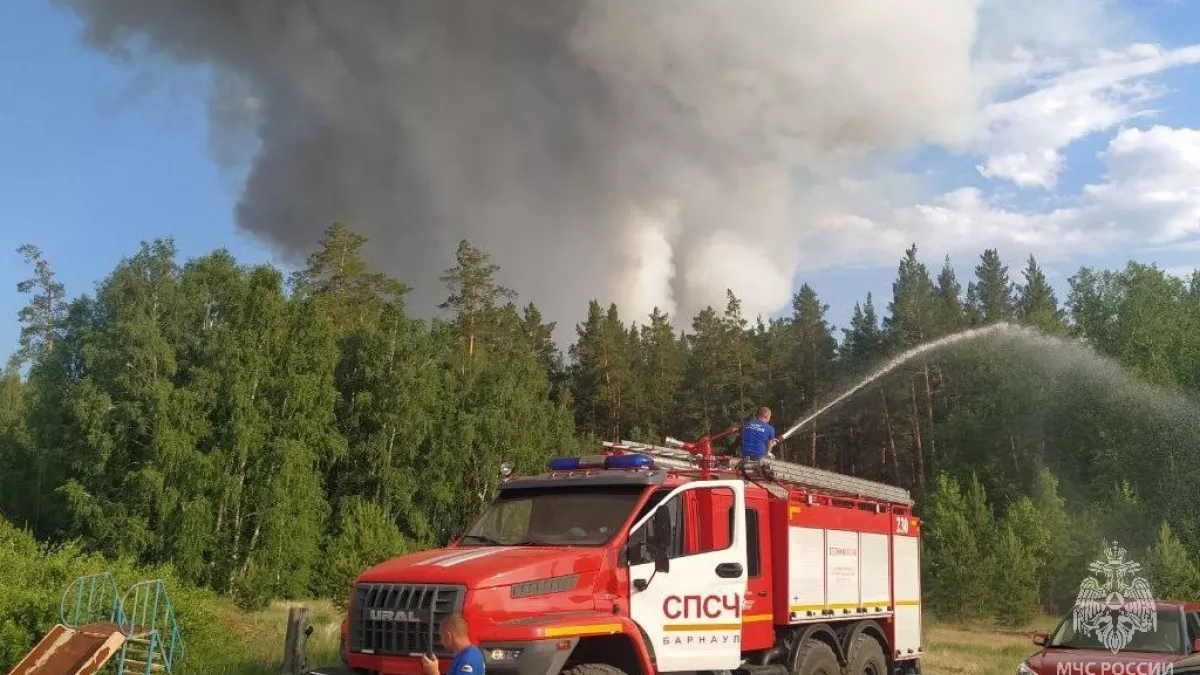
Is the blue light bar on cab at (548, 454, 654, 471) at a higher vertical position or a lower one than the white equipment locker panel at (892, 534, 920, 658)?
higher

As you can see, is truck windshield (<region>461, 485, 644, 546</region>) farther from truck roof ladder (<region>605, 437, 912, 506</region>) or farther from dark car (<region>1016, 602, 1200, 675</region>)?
dark car (<region>1016, 602, 1200, 675</region>)

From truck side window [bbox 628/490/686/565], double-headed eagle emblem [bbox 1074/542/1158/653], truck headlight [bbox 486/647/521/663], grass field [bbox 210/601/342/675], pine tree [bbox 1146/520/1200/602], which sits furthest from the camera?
pine tree [bbox 1146/520/1200/602]

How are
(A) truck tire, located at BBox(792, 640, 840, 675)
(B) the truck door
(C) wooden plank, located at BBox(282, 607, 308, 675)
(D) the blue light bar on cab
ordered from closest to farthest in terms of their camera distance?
(B) the truck door
(D) the blue light bar on cab
(A) truck tire, located at BBox(792, 640, 840, 675)
(C) wooden plank, located at BBox(282, 607, 308, 675)

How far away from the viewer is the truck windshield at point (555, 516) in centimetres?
993

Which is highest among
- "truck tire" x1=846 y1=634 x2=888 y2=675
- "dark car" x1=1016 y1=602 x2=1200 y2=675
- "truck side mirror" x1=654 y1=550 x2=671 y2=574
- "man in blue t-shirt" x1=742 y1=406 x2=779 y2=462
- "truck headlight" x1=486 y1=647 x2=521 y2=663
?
"man in blue t-shirt" x1=742 y1=406 x2=779 y2=462

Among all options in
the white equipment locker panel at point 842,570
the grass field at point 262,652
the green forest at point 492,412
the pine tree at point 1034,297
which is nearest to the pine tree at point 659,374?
the green forest at point 492,412

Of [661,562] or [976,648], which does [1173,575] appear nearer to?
[976,648]

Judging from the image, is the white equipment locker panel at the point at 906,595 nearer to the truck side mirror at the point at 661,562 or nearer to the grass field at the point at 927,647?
the truck side mirror at the point at 661,562

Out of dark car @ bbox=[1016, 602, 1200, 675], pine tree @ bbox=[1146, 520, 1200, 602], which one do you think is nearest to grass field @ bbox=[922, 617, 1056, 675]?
pine tree @ bbox=[1146, 520, 1200, 602]

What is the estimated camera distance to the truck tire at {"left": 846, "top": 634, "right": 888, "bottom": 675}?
1297 centimetres

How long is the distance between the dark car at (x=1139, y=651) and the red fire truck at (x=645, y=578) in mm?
2183

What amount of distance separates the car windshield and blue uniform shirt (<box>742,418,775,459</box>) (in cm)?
Result: 455

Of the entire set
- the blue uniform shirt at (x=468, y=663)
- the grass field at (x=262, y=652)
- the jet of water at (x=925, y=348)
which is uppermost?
the jet of water at (x=925, y=348)

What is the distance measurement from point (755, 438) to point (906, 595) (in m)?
3.67
